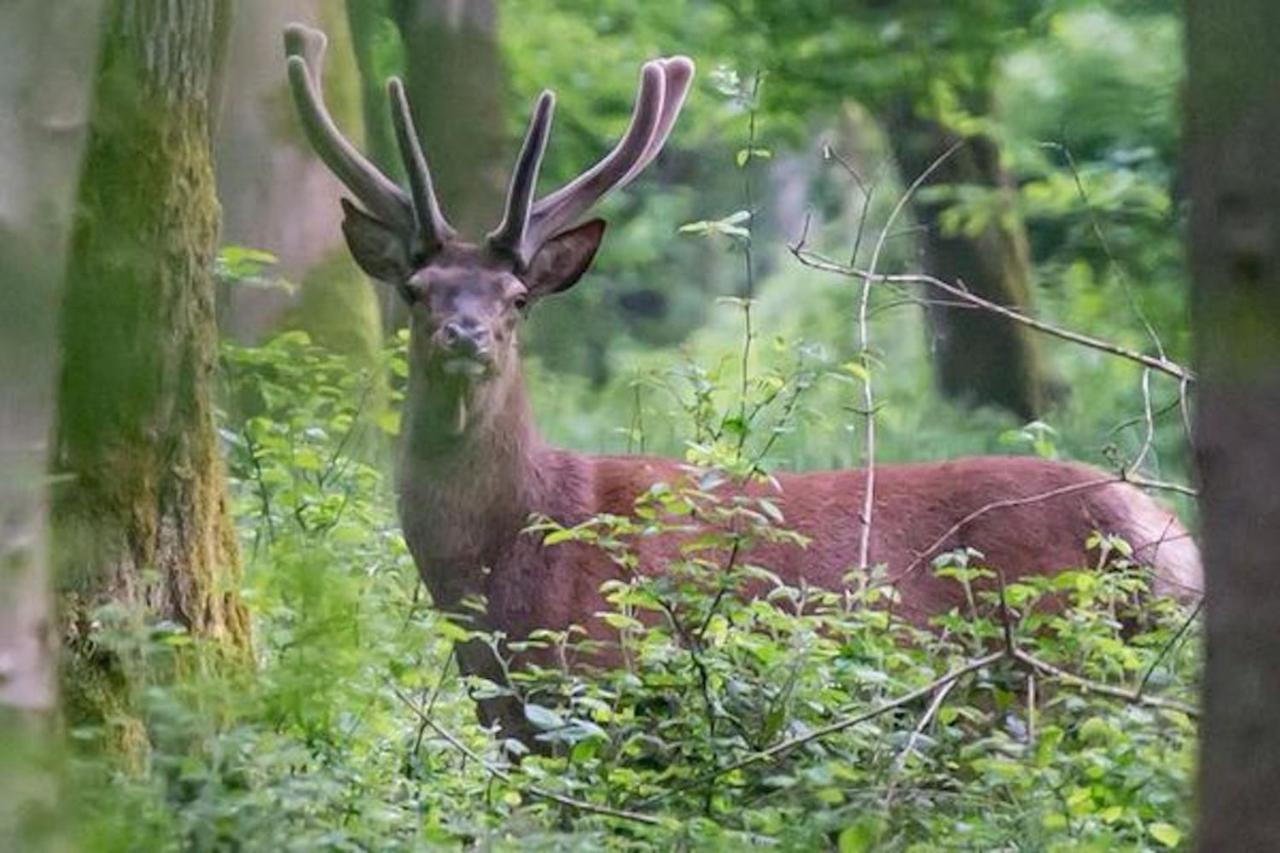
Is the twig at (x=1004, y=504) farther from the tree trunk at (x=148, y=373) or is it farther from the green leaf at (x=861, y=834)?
the tree trunk at (x=148, y=373)

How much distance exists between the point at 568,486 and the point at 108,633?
4081mm

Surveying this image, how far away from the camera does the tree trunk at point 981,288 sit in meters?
16.4

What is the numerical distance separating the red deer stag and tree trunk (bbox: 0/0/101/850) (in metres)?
4.43

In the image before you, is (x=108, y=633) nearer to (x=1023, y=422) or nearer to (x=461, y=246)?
(x=461, y=246)

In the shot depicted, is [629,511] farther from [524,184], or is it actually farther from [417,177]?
[417,177]

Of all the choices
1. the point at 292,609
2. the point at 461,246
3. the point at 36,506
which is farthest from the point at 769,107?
the point at 36,506

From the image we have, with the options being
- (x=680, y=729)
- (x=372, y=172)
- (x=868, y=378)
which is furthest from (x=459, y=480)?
(x=680, y=729)

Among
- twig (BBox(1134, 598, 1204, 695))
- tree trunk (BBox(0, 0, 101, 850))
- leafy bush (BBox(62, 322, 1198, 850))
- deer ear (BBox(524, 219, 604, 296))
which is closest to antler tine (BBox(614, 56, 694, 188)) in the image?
deer ear (BBox(524, 219, 604, 296))

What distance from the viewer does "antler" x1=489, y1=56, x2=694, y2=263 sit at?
9156mm

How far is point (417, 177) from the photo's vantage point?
907 cm

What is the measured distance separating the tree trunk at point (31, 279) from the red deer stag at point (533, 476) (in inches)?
174

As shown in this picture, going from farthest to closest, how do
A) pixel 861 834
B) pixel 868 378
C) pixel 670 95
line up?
pixel 670 95, pixel 868 378, pixel 861 834

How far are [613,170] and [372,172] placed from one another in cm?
77

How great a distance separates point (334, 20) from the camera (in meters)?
12.6
